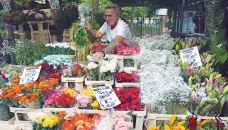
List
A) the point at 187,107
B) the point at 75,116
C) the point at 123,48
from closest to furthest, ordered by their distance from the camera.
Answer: the point at 75,116
the point at 187,107
the point at 123,48

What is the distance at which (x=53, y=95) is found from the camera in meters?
1.91

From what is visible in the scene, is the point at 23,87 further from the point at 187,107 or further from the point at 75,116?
the point at 187,107

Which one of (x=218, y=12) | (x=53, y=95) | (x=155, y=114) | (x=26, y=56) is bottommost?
(x=155, y=114)

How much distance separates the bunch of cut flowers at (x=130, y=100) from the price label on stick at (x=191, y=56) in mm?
758

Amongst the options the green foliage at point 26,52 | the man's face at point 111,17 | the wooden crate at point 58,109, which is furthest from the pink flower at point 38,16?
the wooden crate at point 58,109

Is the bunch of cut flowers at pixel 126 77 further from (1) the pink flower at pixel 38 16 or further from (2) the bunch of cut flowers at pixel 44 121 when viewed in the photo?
(1) the pink flower at pixel 38 16

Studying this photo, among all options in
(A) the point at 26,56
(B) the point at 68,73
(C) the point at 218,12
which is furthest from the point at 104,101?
(C) the point at 218,12

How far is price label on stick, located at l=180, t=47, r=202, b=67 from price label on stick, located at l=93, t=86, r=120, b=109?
38.3 inches

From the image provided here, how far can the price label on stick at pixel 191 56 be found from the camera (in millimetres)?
2299

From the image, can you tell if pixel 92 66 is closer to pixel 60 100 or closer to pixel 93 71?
pixel 93 71

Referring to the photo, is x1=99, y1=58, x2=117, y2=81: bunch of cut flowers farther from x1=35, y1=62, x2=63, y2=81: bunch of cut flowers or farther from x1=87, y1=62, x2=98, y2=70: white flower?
x1=35, y1=62, x2=63, y2=81: bunch of cut flowers

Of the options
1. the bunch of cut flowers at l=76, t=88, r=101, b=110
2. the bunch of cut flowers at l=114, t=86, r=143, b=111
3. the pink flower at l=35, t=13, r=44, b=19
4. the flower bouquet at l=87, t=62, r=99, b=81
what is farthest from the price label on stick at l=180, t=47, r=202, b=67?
the pink flower at l=35, t=13, r=44, b=19

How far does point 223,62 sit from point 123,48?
1286mm

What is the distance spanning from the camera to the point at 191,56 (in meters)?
2.38
